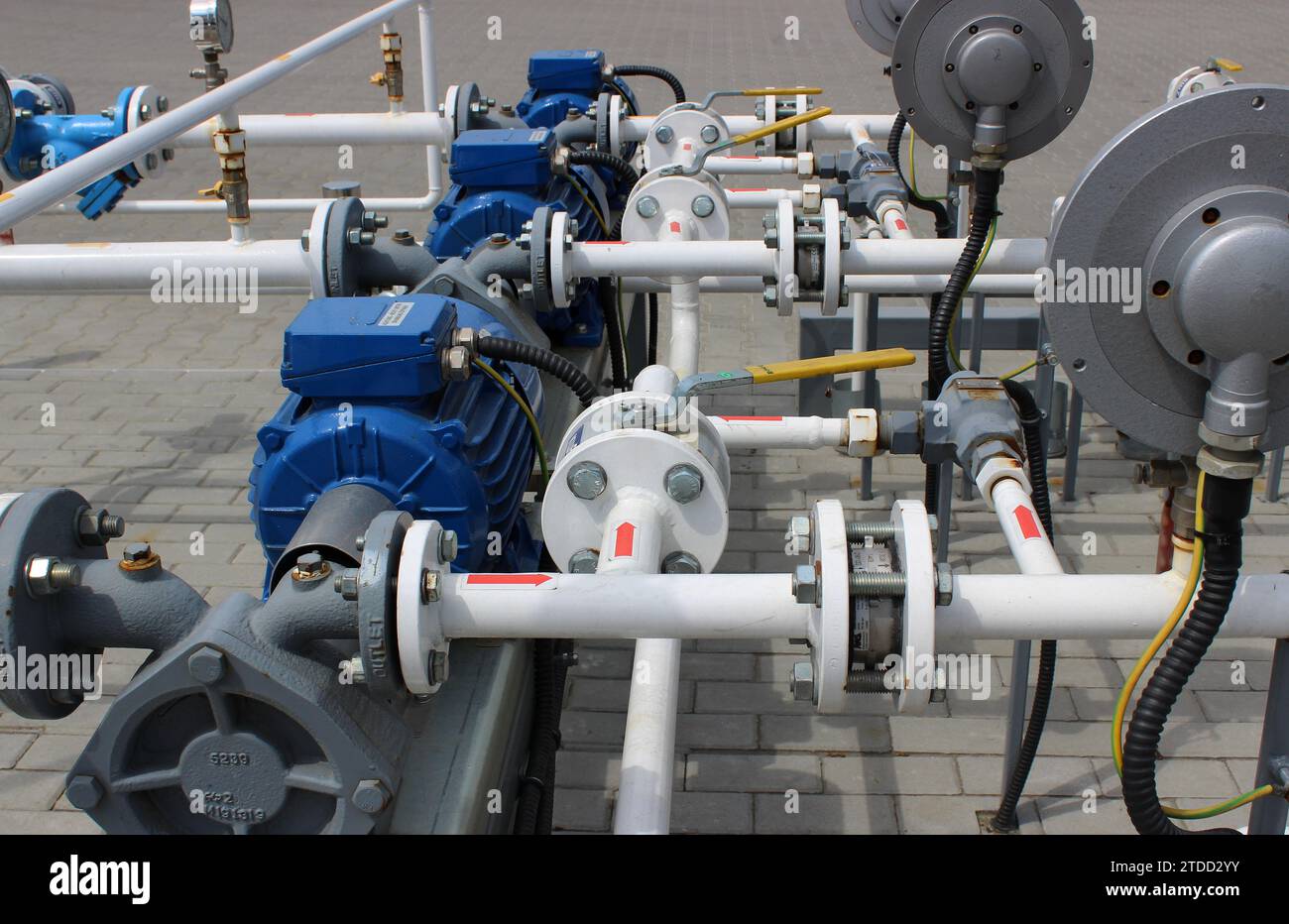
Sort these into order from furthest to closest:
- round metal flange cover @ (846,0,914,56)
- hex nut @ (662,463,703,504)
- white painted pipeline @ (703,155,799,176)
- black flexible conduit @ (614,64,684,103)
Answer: black flexible conduit @ (614,64,684,103) → white painted pipeline @ (703,155,799,176) → round metal flange cover @ (846,0,914,56) → hex nut @ (662,463,703,504)

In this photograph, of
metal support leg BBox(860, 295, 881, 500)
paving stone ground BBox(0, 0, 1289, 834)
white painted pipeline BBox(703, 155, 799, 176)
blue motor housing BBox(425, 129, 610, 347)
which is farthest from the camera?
white painted pipeline BBox(703, 155, 799, 176)

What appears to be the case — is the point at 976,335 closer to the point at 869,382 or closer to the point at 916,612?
the point at 869,382

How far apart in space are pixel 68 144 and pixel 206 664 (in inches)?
141

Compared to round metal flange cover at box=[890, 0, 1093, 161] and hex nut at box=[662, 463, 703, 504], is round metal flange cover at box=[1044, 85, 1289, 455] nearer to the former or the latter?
hex nut at box=[662, 463, 703, 504]

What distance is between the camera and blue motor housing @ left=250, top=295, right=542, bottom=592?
85.3 inches

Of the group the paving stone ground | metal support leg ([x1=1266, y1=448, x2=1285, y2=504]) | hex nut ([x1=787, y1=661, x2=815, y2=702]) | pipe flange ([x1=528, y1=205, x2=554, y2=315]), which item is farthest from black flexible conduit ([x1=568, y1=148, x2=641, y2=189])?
hex nut ([x1=787, y1=661, x2=815, y2=702])

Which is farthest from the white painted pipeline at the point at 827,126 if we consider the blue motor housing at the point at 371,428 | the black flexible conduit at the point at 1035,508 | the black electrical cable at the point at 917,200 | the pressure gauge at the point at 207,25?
the blue motor housing at the point at 371,428

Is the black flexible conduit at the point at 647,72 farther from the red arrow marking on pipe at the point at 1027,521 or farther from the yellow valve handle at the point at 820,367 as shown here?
the red arrow marking on pipe at the point at 1027,521

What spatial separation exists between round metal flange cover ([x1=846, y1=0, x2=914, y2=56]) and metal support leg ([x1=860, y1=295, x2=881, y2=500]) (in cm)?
89

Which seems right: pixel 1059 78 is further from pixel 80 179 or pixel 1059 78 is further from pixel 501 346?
pixel 80 179

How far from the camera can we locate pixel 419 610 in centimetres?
155

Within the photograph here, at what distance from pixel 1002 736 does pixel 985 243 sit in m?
1.47
